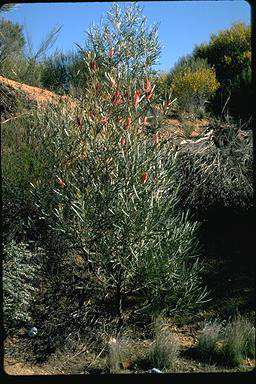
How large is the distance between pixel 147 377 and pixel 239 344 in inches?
63.5

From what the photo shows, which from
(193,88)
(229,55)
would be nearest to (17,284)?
(193,88)

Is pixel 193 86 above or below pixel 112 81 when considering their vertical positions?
above

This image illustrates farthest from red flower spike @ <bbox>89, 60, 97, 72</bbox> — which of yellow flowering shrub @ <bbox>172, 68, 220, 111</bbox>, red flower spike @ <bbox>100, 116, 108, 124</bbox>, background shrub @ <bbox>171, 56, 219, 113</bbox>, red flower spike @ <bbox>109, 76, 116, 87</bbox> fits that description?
yellow flowering shrub @ <bbox>172, 68, 220, 111</bbox>

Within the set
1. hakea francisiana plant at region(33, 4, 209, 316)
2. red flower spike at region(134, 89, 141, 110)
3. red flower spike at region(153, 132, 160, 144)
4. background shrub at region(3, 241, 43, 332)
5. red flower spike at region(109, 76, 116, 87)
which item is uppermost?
red flower spike at region(109, 76, 116, 87)

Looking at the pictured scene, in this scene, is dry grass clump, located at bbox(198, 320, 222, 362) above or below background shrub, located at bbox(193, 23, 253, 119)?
below

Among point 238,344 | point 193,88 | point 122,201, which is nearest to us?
point 238,344

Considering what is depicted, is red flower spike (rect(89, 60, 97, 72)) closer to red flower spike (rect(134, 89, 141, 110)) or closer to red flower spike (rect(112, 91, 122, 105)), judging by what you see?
red flower spike (rect(112, 91, 122, 105))

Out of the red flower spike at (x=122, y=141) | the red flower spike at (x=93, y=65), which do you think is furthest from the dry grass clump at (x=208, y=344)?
the red flower spike at (x=93, y=65)

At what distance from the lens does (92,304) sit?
7020mm

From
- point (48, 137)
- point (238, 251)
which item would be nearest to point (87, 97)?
point (48, 137)

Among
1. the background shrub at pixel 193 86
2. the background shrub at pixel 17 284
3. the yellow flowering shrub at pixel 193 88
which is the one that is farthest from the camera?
the yellow flowering shrub at pixel 193 88

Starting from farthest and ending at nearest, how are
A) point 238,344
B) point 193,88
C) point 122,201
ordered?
point 193,88
point 122,201
point 238,344

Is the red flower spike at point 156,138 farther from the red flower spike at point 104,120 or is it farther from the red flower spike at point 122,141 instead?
the red flower spike at point 104,120

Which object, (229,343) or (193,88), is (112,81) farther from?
(193,88)
